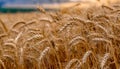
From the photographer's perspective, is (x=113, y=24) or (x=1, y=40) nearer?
(x=113, y=24)

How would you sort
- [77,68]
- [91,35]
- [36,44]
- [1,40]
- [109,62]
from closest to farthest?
[77,68] → [109,62] → [91,35] → [36,44] → [1,40]

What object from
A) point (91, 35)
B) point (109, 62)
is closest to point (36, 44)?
point (91, 35)

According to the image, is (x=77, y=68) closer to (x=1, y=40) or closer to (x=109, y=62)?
(x=109, y=62)

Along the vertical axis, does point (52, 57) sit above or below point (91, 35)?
below

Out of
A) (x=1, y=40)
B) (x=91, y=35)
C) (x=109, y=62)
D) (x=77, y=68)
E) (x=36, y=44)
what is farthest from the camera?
(x=1, y=40)

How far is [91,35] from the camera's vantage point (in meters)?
2.65

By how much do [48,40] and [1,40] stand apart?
0.70 metres

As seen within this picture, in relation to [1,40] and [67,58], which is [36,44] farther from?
[1,40]

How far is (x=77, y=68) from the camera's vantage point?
2.26 m

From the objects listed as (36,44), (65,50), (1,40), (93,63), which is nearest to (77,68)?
(93,63)

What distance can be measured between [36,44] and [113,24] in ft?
2.04

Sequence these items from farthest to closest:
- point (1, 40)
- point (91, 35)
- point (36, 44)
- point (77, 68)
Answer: point (1, 40) → point (36, 44) → point (91, 35) → point (77, 68)

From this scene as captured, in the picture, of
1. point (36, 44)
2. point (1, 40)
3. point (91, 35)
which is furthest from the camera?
point (1, 40)

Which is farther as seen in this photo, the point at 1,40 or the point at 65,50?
the point at 1,40
